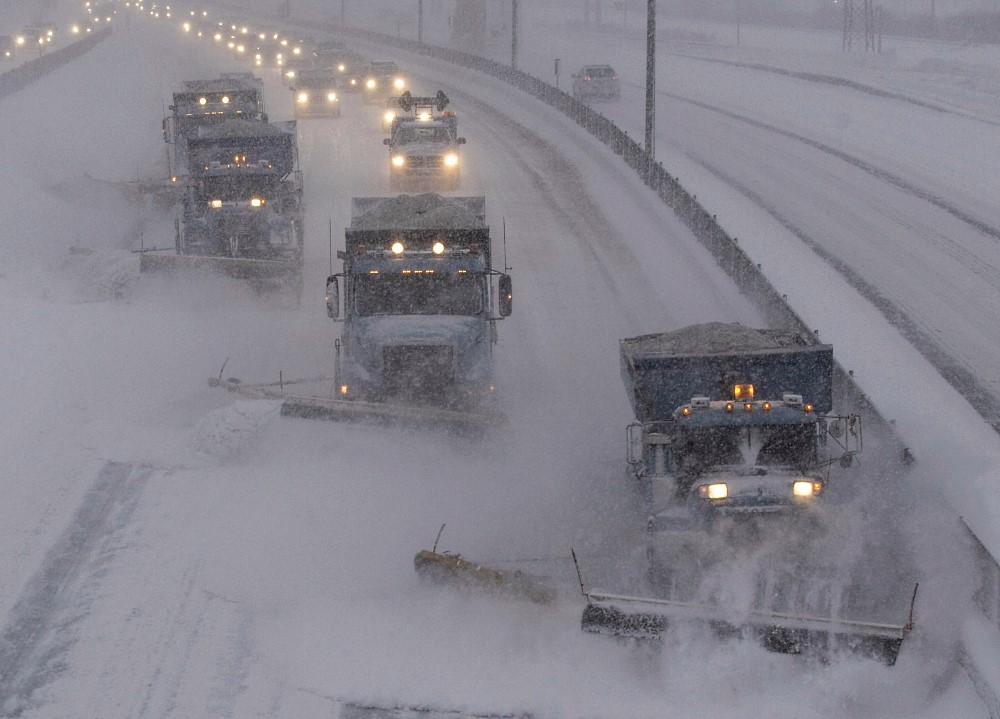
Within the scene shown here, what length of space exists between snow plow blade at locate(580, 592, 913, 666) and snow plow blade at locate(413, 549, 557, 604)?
81 cm

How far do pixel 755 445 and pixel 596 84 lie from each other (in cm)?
4652

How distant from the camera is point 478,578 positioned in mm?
11367

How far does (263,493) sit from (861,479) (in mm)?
7016

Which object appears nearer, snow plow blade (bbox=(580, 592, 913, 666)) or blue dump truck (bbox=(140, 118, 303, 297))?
snow plow blade (bbox=(580, 592, 913, 666))

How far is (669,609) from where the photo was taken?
10320mm

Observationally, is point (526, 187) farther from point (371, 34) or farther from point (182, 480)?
point (371, 34)

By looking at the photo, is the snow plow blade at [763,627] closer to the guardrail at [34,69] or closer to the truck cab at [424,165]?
the truck cab at [424,165]

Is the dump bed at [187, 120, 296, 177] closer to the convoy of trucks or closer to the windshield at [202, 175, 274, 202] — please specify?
the convoy of trucks

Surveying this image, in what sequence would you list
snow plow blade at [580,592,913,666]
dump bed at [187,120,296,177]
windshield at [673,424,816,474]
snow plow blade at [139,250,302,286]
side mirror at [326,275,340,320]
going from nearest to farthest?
snow plow blade at [580,592,913,666] < windshield at [673,424,816,474] < side mirror at [326,275,340,320] < snow plow blade at [139,250,302,286] < dump bed at [187,120,296,177]

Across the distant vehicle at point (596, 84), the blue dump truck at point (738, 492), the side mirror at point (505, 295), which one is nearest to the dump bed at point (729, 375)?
the blue dump truck at point (738, 492)

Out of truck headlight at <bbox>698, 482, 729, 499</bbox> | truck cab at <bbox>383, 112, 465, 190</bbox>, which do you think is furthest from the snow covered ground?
truck cab at <bbox>383, 112, 465, 190</bbox>

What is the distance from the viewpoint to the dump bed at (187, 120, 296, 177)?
26.8 meters

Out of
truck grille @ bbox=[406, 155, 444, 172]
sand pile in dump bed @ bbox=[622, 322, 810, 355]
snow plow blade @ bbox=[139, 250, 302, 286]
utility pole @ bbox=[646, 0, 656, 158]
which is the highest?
utility pole @ bbox=[646, 0, 656, 158]

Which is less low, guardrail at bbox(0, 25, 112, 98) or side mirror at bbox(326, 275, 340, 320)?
guardrail at bbox(0, 25, 112, 98)
